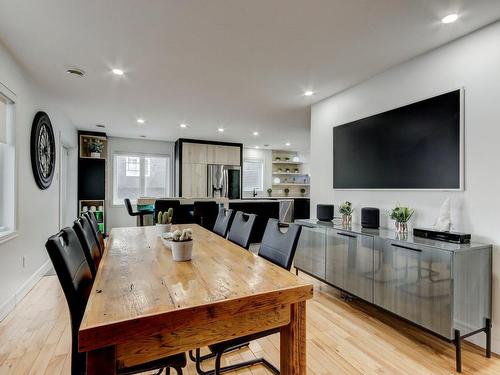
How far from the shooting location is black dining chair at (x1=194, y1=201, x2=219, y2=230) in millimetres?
4559

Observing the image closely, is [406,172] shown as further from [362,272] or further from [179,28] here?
[179,28]

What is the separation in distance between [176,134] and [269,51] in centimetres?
456

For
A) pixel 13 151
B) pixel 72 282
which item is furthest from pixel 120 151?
pixel 72 282

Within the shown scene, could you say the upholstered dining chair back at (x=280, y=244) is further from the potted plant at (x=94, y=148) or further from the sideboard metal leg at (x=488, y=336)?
the potted plant at (x=94, y=148)

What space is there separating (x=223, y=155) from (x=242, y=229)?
5.52 m

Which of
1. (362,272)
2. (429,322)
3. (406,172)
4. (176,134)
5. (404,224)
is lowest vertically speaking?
(429,322)

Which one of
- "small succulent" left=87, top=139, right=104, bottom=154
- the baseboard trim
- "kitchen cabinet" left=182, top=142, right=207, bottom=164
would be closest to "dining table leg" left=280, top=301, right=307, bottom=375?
the baseboard trim

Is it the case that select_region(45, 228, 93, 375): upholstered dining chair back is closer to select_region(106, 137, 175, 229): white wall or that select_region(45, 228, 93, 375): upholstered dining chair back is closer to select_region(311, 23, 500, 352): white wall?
select_region(311, 23, 500, 352): white wall

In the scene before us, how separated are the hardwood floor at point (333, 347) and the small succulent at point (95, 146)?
182 inches

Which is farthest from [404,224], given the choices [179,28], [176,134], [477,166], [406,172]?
[176,134]

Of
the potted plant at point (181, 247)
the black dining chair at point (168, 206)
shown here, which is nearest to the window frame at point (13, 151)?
the black dining chair at point (168, 206)

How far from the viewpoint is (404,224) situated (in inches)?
100

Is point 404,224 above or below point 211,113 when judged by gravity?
below

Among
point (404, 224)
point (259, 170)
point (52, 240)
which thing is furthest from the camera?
point (259, 170)
